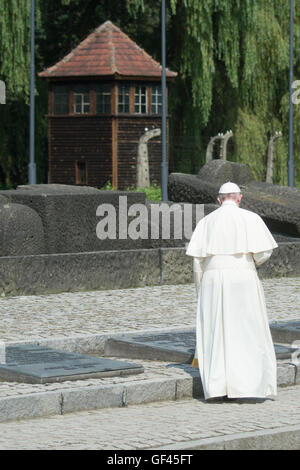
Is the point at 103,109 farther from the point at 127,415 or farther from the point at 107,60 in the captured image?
the point at 127,415

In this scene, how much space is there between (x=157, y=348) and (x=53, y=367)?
1.43 metres

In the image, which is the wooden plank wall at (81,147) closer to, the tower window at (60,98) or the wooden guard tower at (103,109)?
the wooden guard tower at (103,109)

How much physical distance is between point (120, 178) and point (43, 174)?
3.19m

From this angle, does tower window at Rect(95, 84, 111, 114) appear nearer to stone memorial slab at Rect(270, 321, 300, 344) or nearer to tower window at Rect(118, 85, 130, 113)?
tower window at Rect(118, 85, 130, 113)

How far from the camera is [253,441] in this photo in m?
7.57

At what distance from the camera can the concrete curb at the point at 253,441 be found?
23.9 feet

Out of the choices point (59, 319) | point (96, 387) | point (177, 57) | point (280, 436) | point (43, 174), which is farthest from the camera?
point (43, 174)

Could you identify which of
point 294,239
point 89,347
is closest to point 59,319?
point 89,347

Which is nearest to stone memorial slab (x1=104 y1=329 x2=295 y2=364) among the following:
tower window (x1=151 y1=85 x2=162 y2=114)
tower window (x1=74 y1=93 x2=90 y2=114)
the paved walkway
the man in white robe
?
the paved walkway

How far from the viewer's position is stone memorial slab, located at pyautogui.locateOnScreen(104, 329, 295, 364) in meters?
10.7

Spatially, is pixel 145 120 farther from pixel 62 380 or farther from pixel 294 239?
pixel 62 380

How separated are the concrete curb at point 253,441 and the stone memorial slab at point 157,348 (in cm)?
276

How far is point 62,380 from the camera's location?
9.31 m

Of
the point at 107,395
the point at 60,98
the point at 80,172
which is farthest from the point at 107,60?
the point at 107,395
